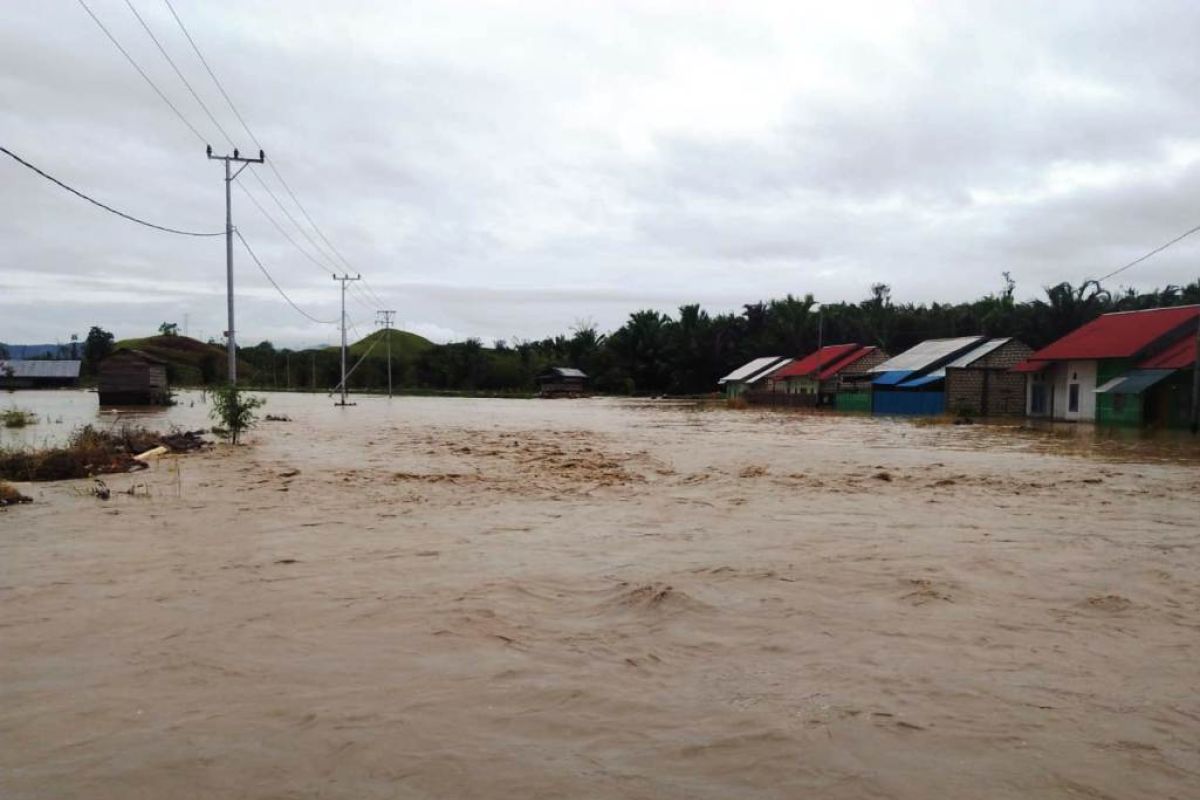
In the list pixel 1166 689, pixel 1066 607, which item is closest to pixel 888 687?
pixel 1166 689

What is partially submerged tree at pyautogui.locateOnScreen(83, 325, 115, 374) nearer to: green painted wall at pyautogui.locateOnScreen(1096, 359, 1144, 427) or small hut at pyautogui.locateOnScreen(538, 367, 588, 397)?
small hut at pyautogui.locateOnScreen(538, 367, 588, 397)

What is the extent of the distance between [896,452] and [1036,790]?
16.7 meters

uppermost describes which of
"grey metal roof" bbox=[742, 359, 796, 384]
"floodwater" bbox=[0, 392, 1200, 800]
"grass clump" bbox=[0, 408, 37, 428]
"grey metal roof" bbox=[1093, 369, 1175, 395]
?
"grey metal roof" bbox=[742, 359, 796, 384]

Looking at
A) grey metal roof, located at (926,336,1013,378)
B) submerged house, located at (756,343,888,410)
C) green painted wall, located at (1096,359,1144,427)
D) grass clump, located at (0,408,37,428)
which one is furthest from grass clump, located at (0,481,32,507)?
submerged house, located at (756,343,888,410)

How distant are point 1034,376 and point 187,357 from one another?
315 ft

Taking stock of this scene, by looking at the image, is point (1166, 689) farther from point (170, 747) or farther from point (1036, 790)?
point (170, 747)

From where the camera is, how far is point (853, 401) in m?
44.6

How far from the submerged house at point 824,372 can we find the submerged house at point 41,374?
6561 centimetres

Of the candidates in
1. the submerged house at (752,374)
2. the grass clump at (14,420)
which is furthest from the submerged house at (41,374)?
the submerged house at (752,374)

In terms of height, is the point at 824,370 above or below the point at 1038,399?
above

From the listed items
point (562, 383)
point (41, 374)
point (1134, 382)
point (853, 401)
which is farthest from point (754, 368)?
point (41, 374)

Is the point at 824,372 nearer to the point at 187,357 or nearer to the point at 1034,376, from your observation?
the point at 1034,376

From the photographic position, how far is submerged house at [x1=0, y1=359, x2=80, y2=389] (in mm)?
76312

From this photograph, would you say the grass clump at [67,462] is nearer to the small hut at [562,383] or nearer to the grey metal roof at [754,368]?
the grey metal roof at [754,368]
